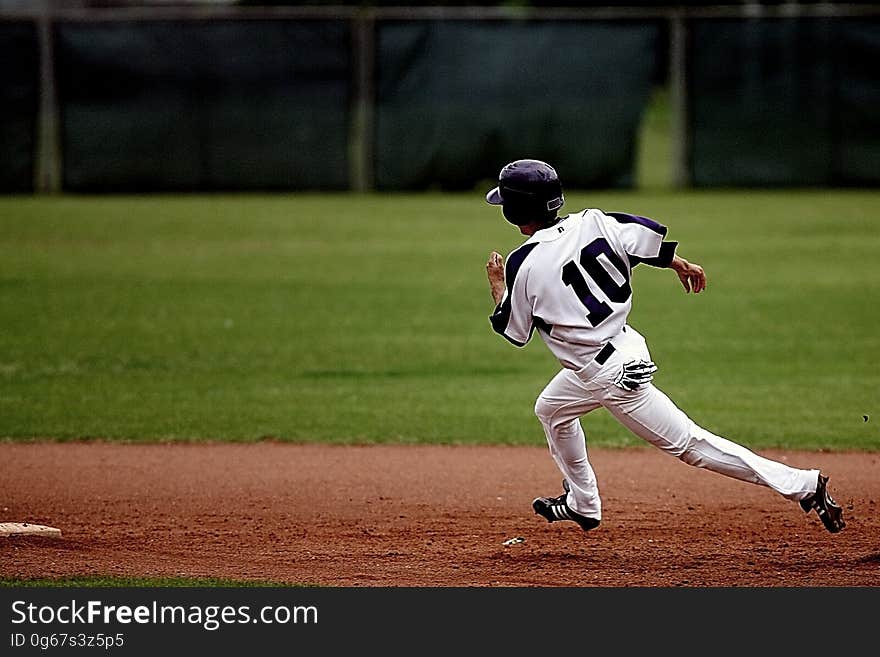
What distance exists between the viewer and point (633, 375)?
5.71 metres

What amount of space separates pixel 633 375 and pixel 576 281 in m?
0.46

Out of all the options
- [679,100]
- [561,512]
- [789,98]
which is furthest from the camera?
[679,100]

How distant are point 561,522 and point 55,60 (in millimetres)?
19634

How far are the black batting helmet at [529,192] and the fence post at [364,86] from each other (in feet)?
62.1

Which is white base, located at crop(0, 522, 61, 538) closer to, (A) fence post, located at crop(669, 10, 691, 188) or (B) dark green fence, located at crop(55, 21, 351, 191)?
(B) dark green fence, located at crop(55, 21, 351, 191)

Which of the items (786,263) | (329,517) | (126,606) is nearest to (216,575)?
(126,606)

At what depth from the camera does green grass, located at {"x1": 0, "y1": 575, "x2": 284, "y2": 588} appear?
559cm

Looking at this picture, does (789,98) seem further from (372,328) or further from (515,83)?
(372,328)

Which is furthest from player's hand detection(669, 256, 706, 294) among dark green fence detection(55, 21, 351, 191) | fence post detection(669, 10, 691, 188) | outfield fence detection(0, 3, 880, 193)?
dark green fence detection(55, 21, 351, 191)

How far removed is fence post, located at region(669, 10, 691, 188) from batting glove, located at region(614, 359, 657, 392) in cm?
1909

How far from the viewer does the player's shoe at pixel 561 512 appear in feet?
21.1

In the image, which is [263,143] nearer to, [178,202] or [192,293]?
[178,202]

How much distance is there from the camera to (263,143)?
24.4 metres

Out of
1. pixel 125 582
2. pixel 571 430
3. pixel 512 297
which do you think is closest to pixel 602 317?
pixel 512 297
